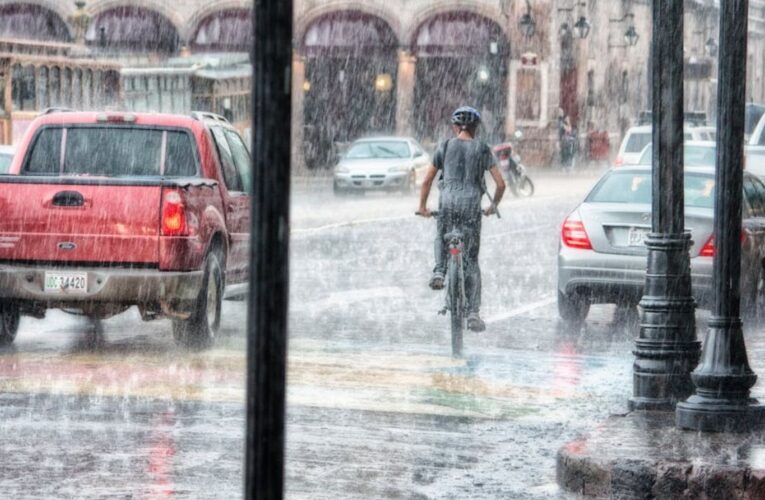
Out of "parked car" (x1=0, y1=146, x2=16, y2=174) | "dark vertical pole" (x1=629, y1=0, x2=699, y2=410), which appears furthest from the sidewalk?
"parked car" (x1=0, y1=146, x2=16, y2=174)

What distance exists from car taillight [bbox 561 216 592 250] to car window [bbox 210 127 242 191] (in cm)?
276

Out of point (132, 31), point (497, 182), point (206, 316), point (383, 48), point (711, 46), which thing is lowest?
point (206, 316)

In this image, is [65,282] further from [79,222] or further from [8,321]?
[8,321]

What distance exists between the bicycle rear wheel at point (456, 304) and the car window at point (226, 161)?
2035mm

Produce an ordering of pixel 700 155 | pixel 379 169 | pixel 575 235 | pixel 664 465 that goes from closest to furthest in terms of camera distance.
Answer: pixel 664 465 → pixel 575 235 → pixel 700 155 → pixel 379 169

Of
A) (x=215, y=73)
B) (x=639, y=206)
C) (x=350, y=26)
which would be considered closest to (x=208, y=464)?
(x=639, y=206)

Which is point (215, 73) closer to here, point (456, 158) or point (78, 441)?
point (456, 158)

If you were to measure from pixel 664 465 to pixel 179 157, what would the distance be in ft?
20.9

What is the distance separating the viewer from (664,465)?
747 centimetres

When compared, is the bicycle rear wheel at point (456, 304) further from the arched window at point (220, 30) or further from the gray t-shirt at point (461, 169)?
the arched window at point (220, 30)

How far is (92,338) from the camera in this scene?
42.4 ft

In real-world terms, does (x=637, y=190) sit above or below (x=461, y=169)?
below

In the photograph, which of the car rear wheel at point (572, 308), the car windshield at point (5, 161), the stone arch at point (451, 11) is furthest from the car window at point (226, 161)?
the stone arch at point (451, 11)

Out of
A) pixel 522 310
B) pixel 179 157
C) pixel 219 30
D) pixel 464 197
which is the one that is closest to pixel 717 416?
pixel 464 197
